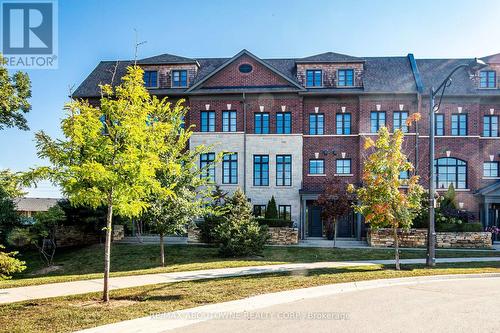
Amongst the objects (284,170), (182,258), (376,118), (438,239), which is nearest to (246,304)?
(182,258)

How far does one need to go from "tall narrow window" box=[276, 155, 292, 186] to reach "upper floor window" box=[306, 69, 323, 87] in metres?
5.58

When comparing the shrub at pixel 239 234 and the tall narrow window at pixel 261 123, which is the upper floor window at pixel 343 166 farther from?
the shrub at pixel 239 234

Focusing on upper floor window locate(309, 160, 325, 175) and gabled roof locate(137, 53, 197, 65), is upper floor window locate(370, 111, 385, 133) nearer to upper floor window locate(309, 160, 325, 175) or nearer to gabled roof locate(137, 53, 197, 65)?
upper floor window locate(309, 160, 325, 175)

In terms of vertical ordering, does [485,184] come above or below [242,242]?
above

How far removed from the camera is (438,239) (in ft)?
80.3

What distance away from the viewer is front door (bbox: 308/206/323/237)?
97.6 feet

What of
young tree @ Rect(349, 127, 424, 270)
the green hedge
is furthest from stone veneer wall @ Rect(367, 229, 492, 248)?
young tree @ Rect(349, 127, 424, 270)

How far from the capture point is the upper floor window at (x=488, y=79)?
29.6 meters

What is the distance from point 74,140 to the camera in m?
10.4

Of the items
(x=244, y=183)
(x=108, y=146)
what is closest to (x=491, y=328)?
(x=108, y=146)

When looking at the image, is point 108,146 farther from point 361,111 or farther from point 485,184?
point 485,184

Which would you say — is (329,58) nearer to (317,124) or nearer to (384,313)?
(317,124)

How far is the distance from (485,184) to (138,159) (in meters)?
26.3

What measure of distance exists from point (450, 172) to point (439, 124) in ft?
11.2
